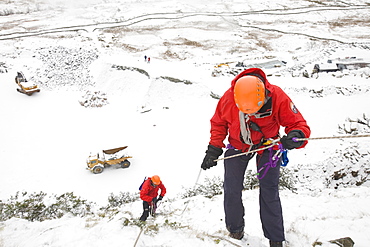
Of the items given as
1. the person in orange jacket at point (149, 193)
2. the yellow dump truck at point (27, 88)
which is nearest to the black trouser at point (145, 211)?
the person in orange jacket at point (149, 193)

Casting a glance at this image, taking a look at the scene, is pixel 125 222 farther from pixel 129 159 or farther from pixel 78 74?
pixel 78 74

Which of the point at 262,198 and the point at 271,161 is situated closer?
the point at 271,161

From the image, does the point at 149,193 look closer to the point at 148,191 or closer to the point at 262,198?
the point at 148,191

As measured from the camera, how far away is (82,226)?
4590mm

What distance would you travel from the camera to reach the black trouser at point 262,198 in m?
3.14

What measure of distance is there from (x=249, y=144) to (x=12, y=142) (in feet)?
46.0

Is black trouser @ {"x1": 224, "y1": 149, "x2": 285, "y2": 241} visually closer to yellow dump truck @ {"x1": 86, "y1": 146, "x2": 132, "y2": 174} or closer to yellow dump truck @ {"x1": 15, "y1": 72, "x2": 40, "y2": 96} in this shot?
yellow dump truck @ {"x1": 86, "y1": 146, "x2": 132, "y2": 174}

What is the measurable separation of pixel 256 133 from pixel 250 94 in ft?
2.20

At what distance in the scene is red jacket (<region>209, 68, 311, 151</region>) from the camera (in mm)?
2854

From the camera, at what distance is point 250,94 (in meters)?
2.69

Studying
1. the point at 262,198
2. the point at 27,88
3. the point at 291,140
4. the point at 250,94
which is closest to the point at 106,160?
the point at 262,198

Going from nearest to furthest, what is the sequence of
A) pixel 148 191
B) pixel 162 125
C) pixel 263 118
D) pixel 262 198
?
pixel 263 118, pixel 262 198, pixel 148 191, pixel 162 125

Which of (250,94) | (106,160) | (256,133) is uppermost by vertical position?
(250,94)

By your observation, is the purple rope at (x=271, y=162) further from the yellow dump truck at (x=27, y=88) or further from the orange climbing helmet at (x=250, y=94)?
the yellow dump truck at (x=27, y=88)
